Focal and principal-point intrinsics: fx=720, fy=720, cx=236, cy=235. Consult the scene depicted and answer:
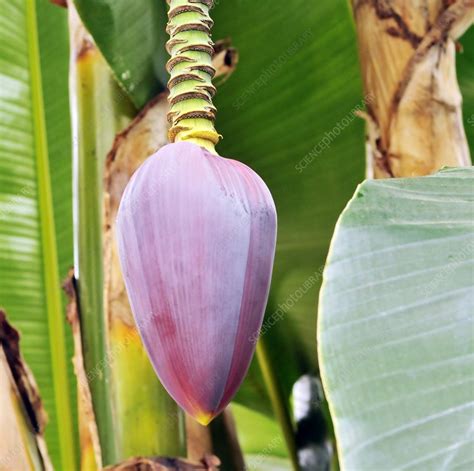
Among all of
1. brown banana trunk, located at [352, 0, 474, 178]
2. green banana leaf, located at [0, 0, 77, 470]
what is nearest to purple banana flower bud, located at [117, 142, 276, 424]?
brown banana trunk, located at [352, 0, 474, 178]

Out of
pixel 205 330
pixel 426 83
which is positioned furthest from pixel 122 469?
pixel 426 83

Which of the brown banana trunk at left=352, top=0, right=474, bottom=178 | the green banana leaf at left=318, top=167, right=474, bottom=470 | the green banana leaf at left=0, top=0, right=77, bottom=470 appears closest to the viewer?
the green banana leaf at left=318, top=167, right=474, bottom=470

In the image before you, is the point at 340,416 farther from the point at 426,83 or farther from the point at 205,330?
the point at 426,83

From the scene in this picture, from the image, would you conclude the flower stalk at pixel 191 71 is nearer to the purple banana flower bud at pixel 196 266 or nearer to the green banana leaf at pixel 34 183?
the purple banana flower bud at pixel 196 266

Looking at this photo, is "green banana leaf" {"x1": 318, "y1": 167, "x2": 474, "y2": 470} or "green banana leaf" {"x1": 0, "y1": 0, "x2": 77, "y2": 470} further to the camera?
"green banana leaf" {"x1": 0, "y1": 0, "x2": 77, "y2": 470}

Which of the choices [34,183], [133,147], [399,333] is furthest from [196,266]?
[34,183]

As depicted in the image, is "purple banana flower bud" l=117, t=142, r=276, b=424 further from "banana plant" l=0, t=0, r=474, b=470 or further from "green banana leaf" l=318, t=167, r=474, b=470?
"banana plant" l=0, t=0, r=474, b=470
